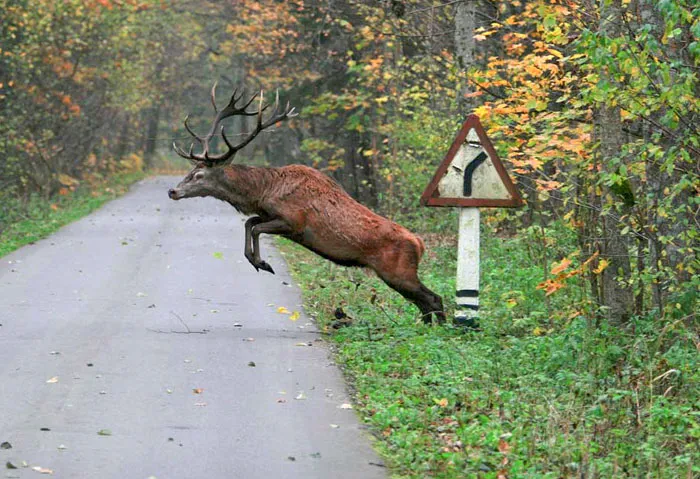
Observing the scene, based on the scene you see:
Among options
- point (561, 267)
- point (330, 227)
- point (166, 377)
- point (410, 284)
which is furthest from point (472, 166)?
point (166, 377)

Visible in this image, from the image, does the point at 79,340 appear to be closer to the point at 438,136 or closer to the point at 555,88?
the point at 555,88

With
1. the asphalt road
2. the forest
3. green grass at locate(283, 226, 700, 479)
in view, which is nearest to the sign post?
the forest

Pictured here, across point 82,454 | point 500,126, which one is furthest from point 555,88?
point 82,454

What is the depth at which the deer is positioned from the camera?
13.4 meters

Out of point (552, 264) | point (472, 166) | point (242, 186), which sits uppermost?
point (472, 166)

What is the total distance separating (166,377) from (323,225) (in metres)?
3.33

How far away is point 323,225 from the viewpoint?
13484mm

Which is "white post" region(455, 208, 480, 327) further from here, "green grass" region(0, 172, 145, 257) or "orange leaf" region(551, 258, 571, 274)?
"green grass" region(0, 172, 145, 257)

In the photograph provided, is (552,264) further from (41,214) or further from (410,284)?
(41,214)

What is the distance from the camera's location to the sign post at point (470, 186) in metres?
12.6

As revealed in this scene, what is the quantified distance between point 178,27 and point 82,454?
51.1 meters

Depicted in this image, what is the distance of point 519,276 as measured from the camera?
16.3m

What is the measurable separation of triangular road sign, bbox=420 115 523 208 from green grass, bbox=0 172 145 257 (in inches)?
404

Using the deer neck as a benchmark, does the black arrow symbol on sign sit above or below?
above
